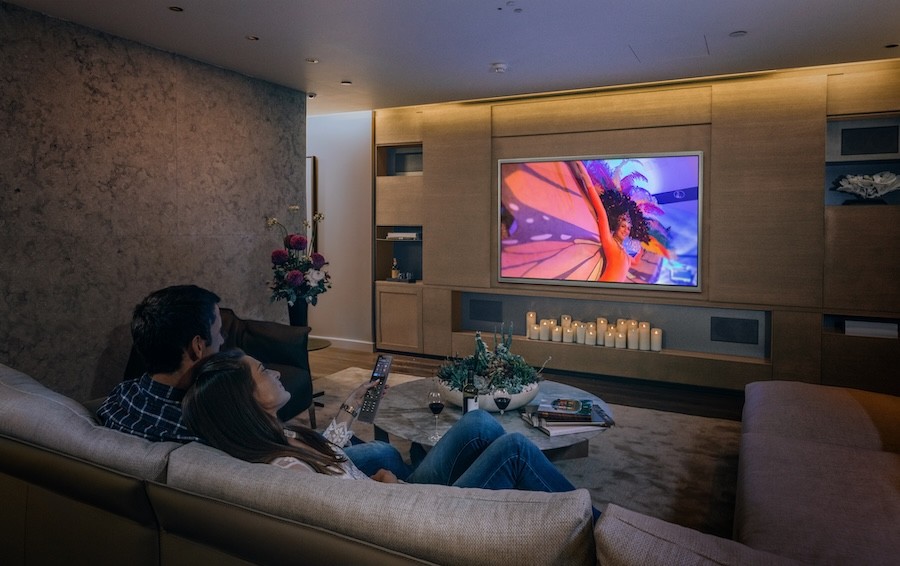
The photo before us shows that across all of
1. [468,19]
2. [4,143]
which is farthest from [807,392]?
[4,143]

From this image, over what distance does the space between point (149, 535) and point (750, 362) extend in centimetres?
461

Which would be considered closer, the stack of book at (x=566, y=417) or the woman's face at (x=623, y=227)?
the stack of book at (x=566, y=417)

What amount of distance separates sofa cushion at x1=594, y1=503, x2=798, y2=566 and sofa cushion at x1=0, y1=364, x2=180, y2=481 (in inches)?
39.1

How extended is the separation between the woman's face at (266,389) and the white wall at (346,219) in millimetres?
5047

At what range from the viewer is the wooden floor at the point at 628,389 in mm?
4625

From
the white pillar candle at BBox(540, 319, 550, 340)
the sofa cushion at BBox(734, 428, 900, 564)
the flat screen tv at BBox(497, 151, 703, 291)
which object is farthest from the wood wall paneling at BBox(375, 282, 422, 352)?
the sofa cushion at BBox(734, 428, 900, 564)

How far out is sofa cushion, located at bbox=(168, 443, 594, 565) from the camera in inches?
42.2

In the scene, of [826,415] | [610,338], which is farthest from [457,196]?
[826,415]

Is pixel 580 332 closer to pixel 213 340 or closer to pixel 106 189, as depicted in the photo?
pixel 106 189

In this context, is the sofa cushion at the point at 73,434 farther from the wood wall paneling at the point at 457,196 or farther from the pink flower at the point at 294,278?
the wood wall paneling at the point at 457,196

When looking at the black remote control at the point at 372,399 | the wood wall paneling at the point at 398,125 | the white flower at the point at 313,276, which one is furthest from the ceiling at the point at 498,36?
the black remote control at the point at 372,399

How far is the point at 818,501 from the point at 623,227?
12.0 feet

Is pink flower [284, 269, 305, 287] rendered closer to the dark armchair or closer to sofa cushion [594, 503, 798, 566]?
the dark armchair

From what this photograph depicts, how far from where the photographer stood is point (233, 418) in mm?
1521
